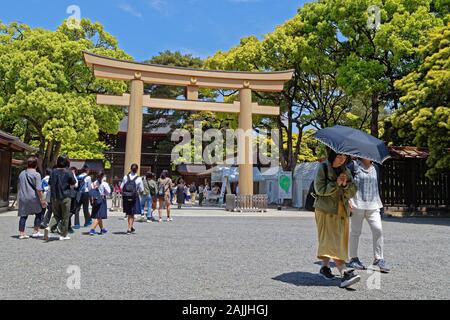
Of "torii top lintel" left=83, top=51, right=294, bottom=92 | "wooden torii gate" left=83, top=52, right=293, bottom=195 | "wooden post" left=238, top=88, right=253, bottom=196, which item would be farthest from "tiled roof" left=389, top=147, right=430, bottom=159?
"wooden post" left=238, top=88, right=253, bottom=196

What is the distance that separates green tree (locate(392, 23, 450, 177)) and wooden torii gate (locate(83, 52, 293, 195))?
6015 millimetres

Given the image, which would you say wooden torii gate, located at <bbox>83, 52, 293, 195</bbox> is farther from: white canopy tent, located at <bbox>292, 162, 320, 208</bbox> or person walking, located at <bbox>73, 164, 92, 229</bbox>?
person walking, located at <bbox>73, 164, 92, 229</bbox>

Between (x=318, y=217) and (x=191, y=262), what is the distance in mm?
2056

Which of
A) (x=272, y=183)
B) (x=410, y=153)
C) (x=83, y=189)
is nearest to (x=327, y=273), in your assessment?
(x=83, y=189)

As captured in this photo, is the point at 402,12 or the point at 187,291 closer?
the point at 187,291

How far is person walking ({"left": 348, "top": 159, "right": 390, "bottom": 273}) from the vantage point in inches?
215

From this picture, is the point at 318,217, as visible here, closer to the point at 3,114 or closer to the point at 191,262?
the point at 191,262

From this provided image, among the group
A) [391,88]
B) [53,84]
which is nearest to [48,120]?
[53,84]

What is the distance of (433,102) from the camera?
49.9 ft

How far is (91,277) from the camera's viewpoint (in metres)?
4.84

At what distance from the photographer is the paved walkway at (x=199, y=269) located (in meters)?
4.22

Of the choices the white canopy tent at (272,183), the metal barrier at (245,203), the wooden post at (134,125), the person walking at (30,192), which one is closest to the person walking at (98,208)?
the person walking at (30,192)

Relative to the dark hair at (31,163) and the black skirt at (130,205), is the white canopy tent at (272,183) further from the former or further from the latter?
the dark hair at (31,163)

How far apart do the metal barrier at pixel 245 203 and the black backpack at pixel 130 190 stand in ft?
33.2
